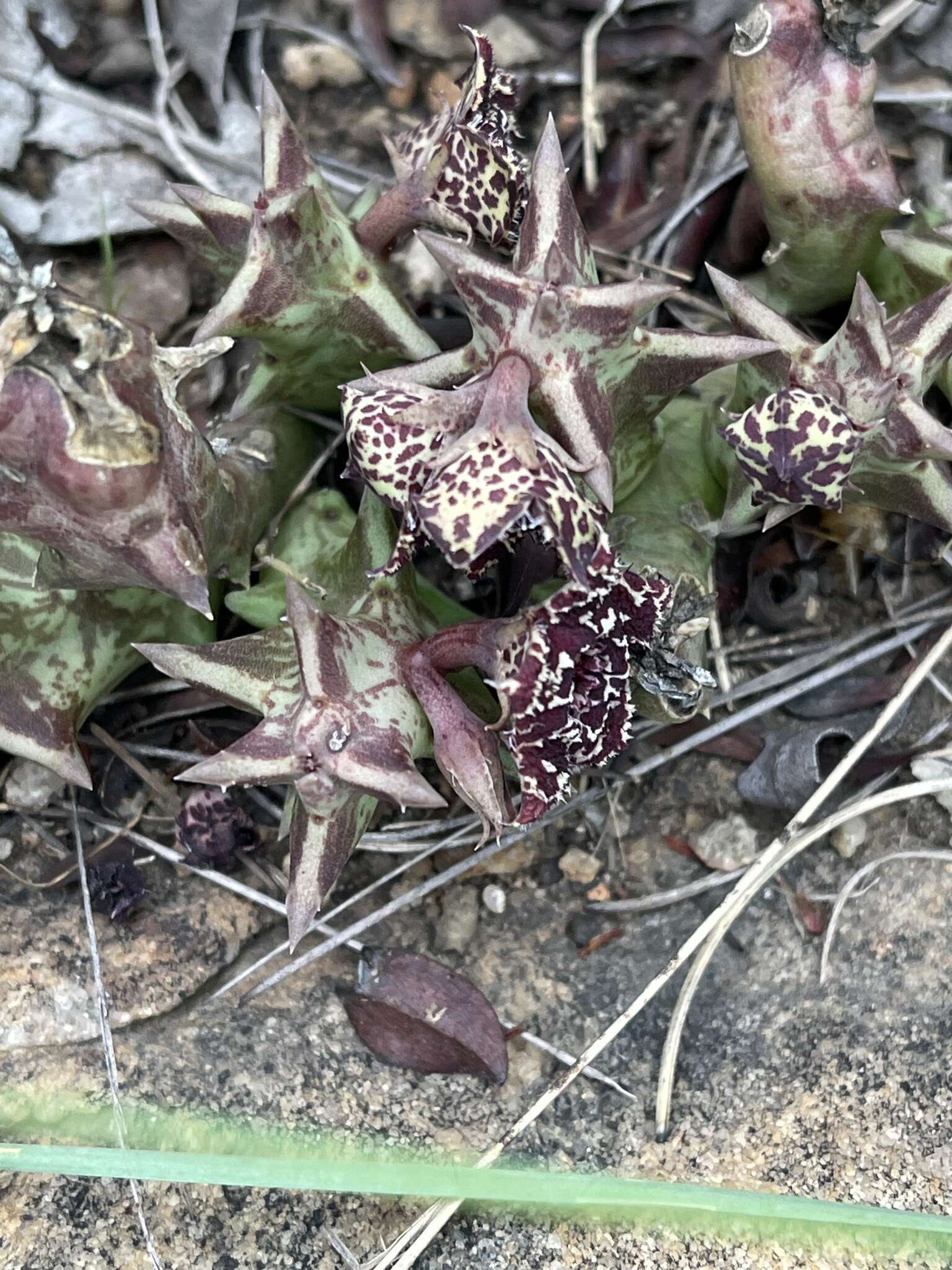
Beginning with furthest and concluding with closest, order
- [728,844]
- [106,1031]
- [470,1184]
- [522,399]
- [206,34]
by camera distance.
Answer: [206,34] < [728,844] < [106,1031] < [522,399] < [470,1184]

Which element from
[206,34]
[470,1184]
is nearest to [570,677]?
[470,1184]

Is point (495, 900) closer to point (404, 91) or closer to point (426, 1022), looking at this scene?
point (426, 1022)

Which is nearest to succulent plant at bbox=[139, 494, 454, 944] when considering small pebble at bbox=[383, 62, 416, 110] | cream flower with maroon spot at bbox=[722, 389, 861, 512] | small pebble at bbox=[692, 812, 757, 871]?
cream flower with maroon spot at bbox=[722, 389, 861, 512]

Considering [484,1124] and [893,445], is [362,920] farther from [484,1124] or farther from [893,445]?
[893,445]

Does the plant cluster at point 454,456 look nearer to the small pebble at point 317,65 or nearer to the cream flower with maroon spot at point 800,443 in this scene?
the cream flower with maroon spot at point 800,443

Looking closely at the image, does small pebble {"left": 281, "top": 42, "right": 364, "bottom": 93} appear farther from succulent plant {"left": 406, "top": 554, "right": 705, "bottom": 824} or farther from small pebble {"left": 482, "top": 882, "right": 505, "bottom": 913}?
small pebble {"left": 482, "top": 882, "right": 505, "bottom": 913}

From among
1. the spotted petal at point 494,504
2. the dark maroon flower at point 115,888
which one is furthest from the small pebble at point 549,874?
the spotted petal at point 494,504

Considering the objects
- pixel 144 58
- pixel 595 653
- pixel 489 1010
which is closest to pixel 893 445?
pixel 595 653
